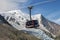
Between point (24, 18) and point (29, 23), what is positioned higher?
point (29, 23)

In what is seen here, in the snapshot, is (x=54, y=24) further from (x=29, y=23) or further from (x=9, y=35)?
(x=29, y=23)

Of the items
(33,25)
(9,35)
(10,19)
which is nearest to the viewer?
(33,25)

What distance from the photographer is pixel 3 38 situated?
69.2 m

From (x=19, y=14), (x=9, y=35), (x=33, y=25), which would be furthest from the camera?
(x=19, y=14)

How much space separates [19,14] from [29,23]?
100 metres

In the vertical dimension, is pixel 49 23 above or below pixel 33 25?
below

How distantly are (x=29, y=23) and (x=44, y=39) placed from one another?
62.8 metres

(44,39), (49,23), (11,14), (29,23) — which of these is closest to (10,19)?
(11,14)

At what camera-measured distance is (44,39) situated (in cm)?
10325

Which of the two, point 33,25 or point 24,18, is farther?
point 24,18

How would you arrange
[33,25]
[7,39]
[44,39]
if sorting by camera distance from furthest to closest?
[44,39], [7,39], [33,25]

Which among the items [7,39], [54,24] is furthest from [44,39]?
[54,24]

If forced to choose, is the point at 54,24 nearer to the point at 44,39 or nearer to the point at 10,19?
the point at 10,19

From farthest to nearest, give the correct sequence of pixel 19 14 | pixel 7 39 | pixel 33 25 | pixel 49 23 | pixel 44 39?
pixel 49 23
pixel 19 14
pixel 44 39
pixel 7 39
pixel 33 25
